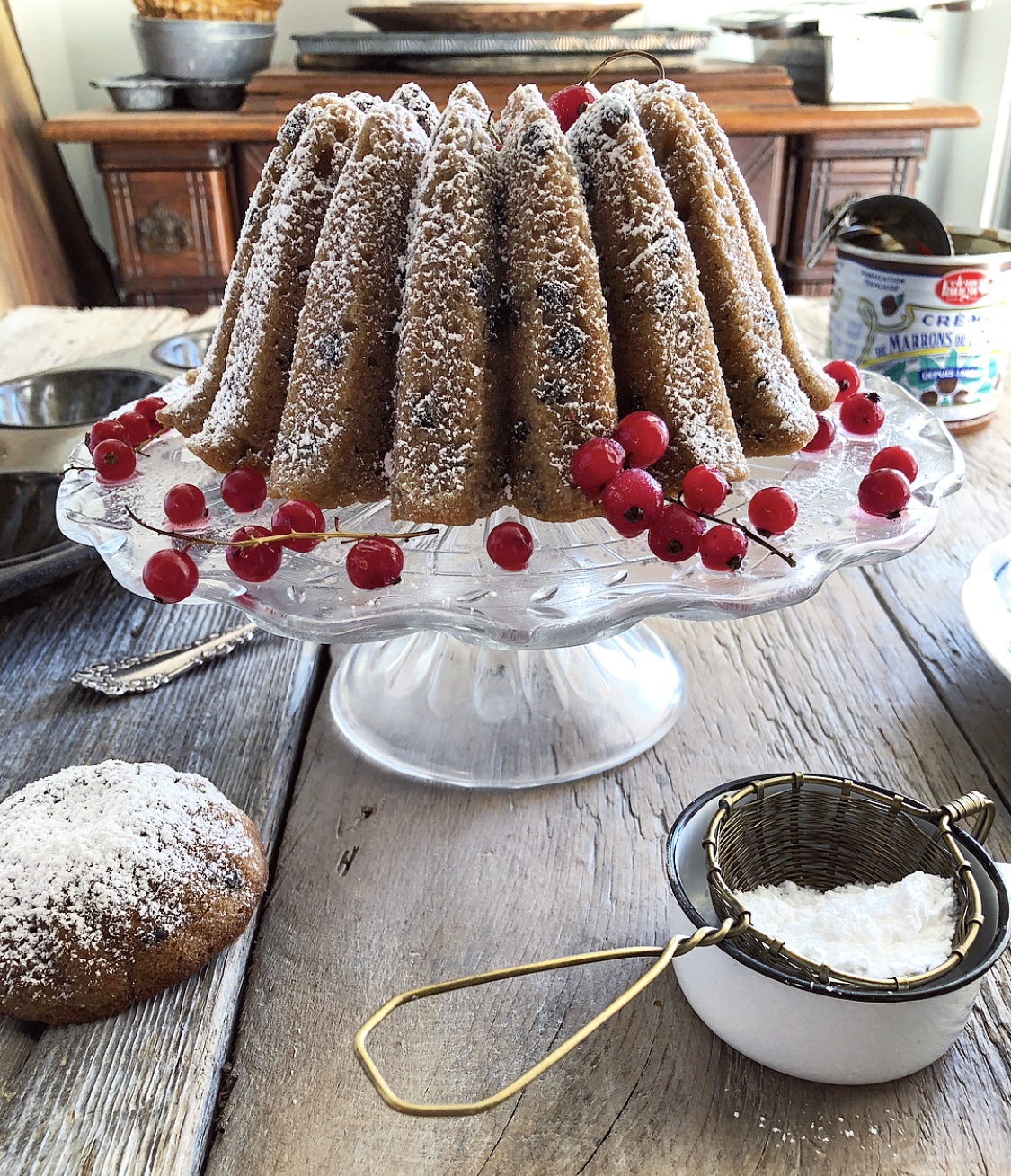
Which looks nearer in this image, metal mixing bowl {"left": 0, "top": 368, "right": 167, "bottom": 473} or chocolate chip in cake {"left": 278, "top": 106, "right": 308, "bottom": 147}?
chocolate chip in cake {"left": 278, "top": 106, "right": 308, "bottom": 147}

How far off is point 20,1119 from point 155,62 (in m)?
2.50

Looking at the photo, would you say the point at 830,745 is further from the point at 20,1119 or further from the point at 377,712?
the point at 20,1119

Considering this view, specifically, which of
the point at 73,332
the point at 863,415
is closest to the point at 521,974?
the point at 863,415

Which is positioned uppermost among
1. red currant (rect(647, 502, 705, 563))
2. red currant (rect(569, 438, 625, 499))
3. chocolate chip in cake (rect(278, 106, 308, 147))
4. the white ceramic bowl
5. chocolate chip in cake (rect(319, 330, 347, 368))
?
chocolate chip in cake (rect(278, 106, 308, 147))

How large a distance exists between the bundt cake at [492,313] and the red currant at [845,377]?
0.46 ft

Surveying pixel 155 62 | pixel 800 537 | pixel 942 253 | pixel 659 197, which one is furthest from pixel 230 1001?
pixel 155 62

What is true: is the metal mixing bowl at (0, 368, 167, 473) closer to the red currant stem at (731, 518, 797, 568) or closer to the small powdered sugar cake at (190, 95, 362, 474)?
the small powdered sugar cake at (190, 95, 362, 474)

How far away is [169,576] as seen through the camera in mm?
653

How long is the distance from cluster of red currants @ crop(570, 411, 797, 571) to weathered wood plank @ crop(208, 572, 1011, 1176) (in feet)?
0.69

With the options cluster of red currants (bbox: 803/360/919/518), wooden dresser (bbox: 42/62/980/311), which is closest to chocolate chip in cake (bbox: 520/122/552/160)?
cluster of red currants (bbox: 803/360/919/518)

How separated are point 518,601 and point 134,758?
36cm

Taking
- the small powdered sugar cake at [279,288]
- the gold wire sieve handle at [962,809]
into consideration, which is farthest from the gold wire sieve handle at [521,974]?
the small powdered sugar cake at [279,288]

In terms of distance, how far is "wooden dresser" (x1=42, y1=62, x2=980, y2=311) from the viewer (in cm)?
229

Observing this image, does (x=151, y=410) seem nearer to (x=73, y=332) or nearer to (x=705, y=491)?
(x=705, y=491)
